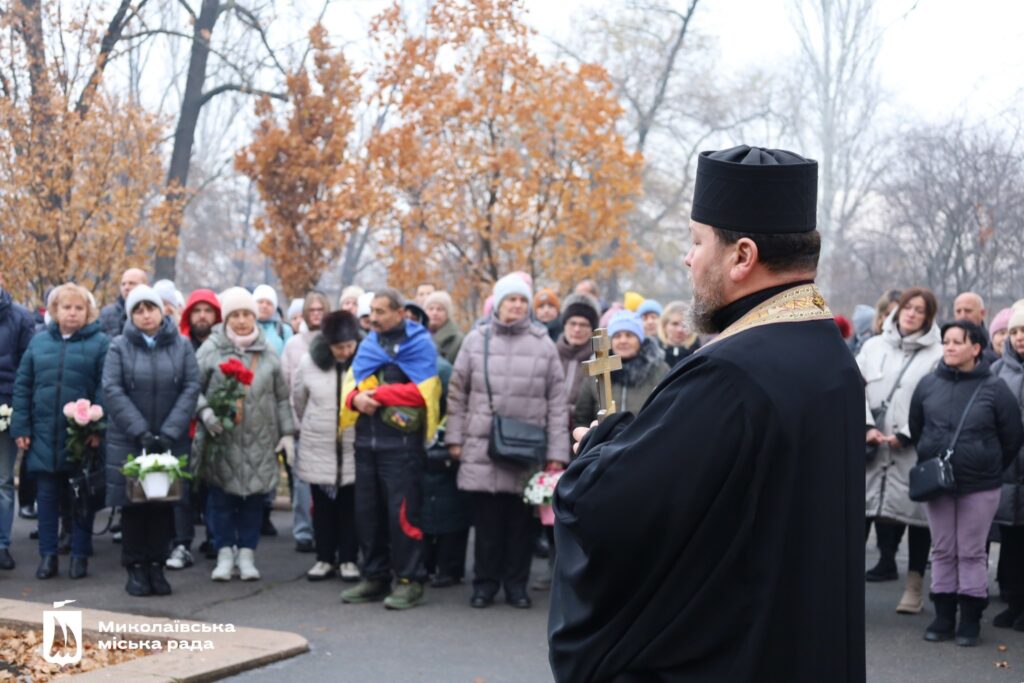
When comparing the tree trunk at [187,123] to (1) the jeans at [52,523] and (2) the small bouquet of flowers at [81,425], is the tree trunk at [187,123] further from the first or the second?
(2) the small bouquet of flowers at [81,425]

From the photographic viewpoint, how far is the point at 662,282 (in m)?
43.0

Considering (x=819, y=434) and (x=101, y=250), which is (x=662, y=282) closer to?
(x=101, y=250)

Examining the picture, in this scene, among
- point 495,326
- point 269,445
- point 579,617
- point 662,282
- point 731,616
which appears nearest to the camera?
point 731,616

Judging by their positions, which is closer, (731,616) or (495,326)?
(731,616)

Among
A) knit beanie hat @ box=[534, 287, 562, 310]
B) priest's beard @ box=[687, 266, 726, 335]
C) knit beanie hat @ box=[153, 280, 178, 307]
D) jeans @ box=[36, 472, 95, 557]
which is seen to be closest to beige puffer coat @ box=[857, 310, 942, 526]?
knit beanie hat @ box=[534, 287, 562, 310]

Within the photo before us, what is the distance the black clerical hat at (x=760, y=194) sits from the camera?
2.93m

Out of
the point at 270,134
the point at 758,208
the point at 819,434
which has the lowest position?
the point at 819,434

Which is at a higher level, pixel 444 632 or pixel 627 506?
pixel 627 506

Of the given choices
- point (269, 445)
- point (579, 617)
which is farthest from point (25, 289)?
point (579, 617)

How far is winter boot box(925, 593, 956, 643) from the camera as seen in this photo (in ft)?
25.1

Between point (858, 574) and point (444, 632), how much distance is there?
5111mm

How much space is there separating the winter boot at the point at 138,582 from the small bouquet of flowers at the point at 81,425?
1078mm

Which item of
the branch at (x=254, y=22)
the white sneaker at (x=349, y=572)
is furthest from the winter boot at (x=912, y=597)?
the branch at (x=254, y=22)

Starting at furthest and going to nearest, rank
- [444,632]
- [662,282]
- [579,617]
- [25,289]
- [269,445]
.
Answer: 1. [662,282]
2. [25,289]
3. [269,445]
4. [444,632]
5. [579,617]
